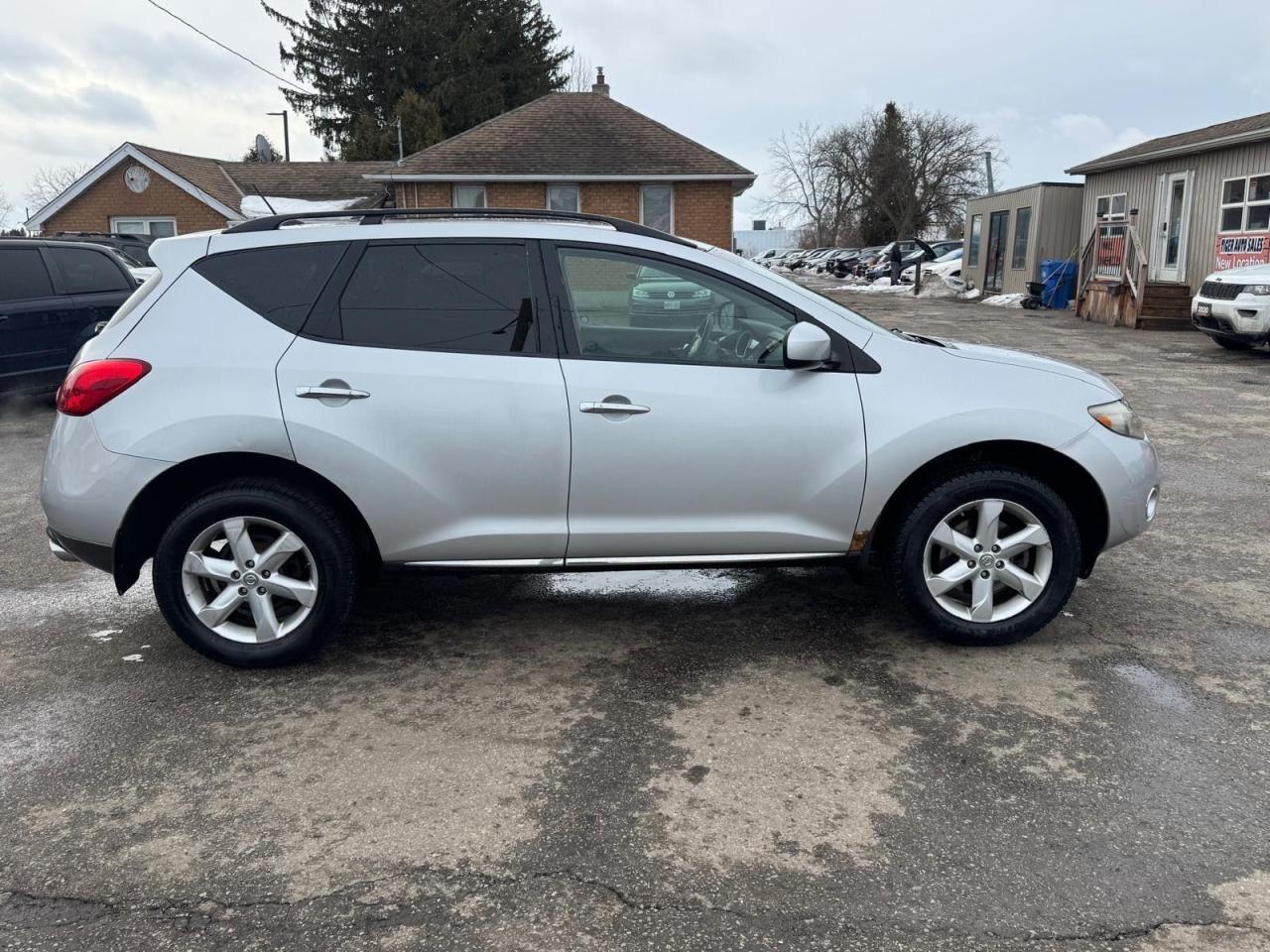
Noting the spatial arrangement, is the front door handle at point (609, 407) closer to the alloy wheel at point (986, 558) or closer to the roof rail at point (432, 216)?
the roof rail at point (432, 216)

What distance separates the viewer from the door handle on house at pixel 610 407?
3.92m

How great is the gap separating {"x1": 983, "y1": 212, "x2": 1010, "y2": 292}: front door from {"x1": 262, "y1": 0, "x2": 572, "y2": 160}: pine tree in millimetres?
22376

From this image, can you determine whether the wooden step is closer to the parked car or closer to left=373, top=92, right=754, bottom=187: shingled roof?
→ the parked car

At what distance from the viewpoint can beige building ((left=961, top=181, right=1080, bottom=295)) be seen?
27.3m

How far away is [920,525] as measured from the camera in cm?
411

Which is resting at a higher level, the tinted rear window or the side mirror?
the tinted rear window

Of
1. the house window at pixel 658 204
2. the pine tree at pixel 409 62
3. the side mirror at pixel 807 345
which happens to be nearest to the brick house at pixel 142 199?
the house window at pixel 658 204

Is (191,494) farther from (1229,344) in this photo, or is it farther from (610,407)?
(1229,344)

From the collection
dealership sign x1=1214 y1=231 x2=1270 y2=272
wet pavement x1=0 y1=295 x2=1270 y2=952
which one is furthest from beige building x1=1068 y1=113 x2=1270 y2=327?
wet pavement x1=0 y1=295 x2=1270 y2=952

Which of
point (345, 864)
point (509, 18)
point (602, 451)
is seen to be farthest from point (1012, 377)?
point (509, 18)

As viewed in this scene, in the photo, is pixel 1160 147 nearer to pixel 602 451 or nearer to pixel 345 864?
pixel 602 451


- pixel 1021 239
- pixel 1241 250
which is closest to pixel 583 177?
pixel 1021 239

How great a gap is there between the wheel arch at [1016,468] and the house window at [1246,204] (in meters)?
18.3

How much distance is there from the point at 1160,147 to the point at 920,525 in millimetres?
22569
